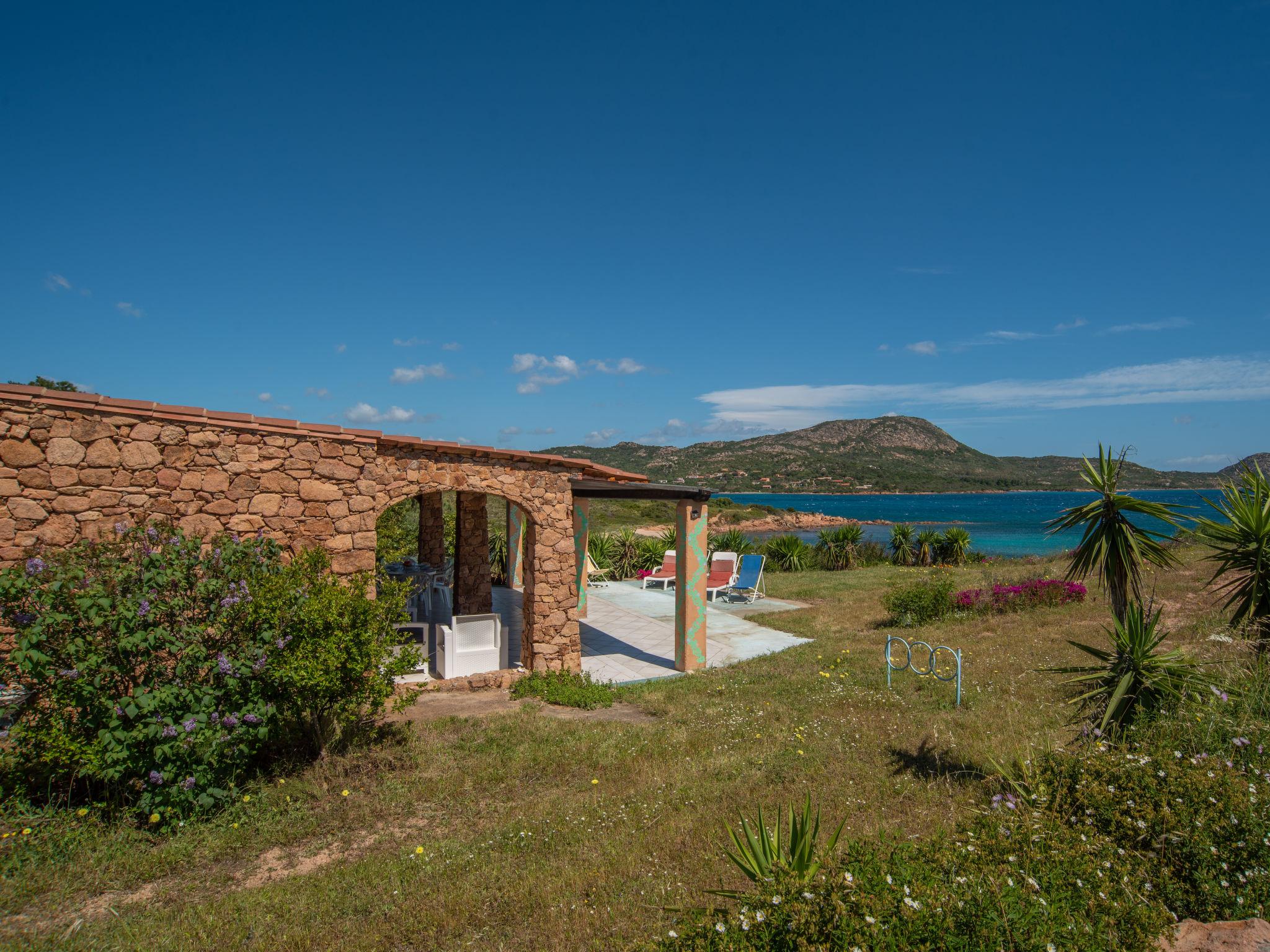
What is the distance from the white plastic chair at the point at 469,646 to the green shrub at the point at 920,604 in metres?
7.50

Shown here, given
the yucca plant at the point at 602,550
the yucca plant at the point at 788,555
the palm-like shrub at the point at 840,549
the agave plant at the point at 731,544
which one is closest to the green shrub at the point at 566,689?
the yucca plant at the point at 602,550

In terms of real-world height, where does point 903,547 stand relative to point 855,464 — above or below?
below

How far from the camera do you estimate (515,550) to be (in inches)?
590

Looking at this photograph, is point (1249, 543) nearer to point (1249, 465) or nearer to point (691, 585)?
point (1249, 465)

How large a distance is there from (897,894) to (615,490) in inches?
274

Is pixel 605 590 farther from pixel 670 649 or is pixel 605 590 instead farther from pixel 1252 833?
pixel 1252 833

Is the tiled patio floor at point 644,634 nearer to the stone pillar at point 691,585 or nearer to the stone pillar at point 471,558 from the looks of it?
the stone pillar at point 691,585

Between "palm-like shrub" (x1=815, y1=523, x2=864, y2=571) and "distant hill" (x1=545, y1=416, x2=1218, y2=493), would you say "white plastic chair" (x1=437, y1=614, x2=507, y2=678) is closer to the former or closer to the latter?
"palm-like shrub" (x1=815, y1=523, x2=864, y2=571)

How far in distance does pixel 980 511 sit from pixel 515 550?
274 feet

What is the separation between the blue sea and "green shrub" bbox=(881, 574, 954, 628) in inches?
695

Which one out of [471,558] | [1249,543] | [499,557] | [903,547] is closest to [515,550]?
[499,557]

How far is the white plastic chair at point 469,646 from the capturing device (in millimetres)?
7992

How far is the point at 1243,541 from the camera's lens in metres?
5.53

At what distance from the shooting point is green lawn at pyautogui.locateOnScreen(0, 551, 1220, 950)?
3.32 meters
